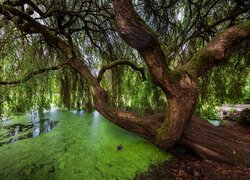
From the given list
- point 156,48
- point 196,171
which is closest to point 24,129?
point 156,48

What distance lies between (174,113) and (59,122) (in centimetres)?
261

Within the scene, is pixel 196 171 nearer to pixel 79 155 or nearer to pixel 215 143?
pixel 215 143

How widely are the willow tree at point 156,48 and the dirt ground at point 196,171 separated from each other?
0.13m

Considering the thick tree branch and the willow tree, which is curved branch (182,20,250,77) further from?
the thick tree branch

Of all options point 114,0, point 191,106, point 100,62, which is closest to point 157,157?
point 191,106

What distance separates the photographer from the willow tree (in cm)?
228

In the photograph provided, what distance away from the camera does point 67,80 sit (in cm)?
457

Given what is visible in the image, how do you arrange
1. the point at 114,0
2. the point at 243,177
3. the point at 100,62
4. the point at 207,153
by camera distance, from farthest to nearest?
the point at 100,62 → the point at 207,153 → the point at 243,177 → the point at 114,0

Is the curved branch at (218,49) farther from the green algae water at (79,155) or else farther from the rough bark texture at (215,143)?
the green algae water at (79,155)

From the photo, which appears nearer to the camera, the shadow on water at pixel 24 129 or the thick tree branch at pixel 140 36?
the thick tree branch at pixel 140 36

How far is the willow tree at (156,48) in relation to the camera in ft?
7.48

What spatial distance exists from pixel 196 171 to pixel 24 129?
2880 millimetres

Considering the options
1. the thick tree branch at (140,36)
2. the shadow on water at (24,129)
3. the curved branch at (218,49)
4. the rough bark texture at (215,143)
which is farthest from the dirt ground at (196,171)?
the shadow on water at (24,129)

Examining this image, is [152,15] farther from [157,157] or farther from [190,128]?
[157,157]
